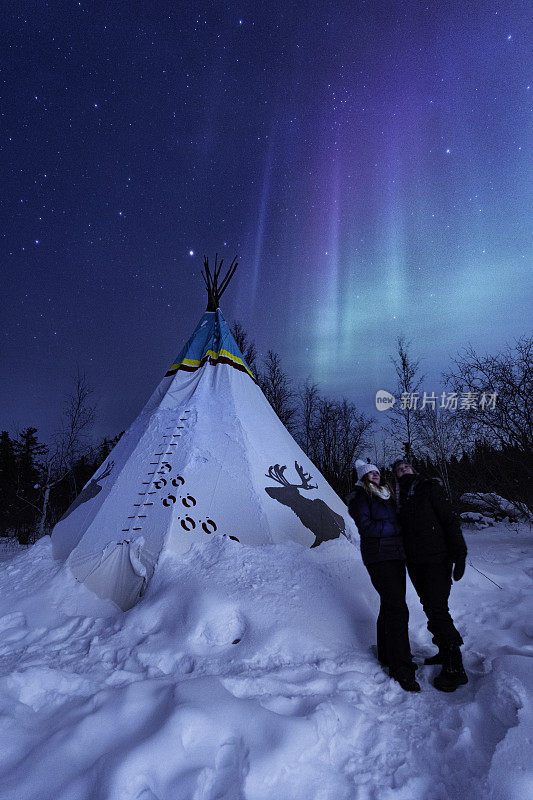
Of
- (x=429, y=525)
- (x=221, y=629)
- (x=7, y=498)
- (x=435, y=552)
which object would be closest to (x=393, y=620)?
(x=435, y=552)

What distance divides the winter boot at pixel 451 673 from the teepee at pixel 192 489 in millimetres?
1908

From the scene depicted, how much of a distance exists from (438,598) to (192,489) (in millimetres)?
2723

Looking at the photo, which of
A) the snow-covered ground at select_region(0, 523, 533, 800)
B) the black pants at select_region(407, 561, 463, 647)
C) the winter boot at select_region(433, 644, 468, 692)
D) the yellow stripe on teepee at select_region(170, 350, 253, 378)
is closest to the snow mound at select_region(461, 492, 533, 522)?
the snow-covered ground at select_region(0, 523, 533, 800)

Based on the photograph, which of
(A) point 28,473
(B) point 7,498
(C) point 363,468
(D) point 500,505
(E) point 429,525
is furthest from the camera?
(A) point 28,473

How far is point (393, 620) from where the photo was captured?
2.66 m

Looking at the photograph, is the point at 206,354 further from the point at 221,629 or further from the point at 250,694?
the point at 250,694

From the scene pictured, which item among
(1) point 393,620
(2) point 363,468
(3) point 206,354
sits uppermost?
(3) point 206,354

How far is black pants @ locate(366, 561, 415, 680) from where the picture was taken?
2.53 m

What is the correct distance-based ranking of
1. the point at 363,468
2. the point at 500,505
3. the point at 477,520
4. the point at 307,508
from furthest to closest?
the point at 477,520 < the point at 500,505 < the point at 307,508 < the point at 363,468

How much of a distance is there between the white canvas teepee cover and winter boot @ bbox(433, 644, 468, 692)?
1908 millimetres

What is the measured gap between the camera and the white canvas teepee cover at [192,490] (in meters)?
4.09

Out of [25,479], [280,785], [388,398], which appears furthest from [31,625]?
[25,479]

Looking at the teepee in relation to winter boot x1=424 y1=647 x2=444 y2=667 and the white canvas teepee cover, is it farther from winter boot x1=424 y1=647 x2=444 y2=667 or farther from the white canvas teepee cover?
winter boot x1=424 y1=647 x2=444 y2=667

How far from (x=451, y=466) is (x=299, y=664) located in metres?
11.5
